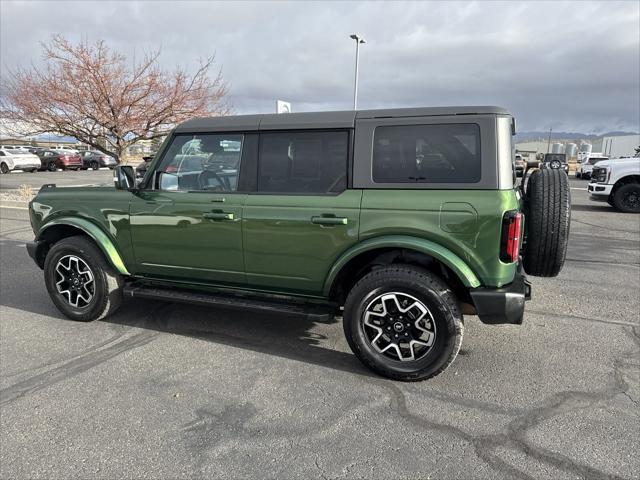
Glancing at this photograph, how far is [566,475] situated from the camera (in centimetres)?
224

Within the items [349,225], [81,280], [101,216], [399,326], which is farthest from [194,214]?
[399,326]

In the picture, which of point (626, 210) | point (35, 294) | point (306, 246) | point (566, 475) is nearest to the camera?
point (566, 475)

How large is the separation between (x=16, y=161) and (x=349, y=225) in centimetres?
3178

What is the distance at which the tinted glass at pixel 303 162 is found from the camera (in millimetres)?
3346

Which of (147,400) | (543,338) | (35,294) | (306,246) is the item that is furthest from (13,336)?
(543,338)

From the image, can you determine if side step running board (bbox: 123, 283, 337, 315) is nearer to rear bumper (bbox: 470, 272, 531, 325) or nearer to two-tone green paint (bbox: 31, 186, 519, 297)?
two-tone green paint (bbox: 31, 186, 519, 297)

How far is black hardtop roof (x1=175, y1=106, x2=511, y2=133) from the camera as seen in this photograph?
3082 mm

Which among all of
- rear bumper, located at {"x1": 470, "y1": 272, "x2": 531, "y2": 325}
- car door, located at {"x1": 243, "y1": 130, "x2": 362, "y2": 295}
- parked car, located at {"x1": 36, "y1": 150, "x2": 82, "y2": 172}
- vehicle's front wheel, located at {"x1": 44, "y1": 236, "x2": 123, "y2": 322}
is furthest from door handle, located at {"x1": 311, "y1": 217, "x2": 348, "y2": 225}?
parked car, located at {"x1": 36, "y1": 150, "x2": 82, "y2": 172}

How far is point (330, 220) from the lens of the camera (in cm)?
322

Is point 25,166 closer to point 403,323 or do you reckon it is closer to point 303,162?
point 303,162

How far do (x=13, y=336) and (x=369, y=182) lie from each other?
3408mm

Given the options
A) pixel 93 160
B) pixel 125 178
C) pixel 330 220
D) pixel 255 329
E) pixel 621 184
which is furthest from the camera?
pixel 93 160

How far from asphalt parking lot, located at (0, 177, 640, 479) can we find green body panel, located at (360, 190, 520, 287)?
831 mm

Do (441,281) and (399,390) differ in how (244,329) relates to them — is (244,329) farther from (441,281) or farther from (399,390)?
(441,281)
